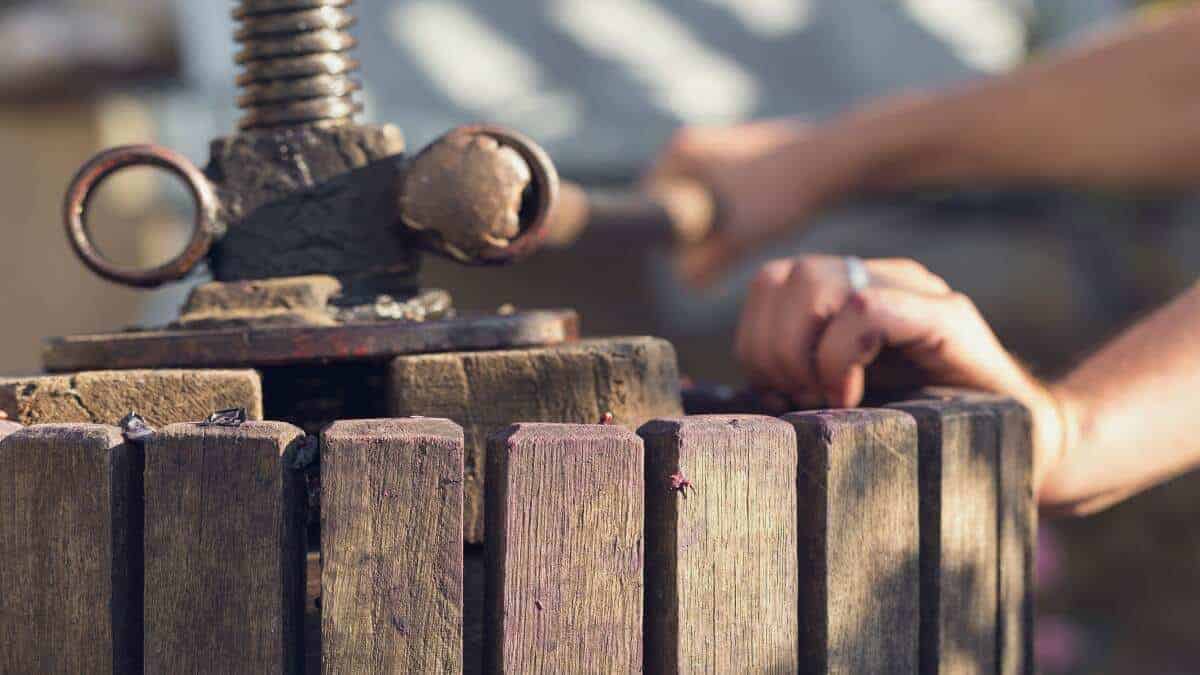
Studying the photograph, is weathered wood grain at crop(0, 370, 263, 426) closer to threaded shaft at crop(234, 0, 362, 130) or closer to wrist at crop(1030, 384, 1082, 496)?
threaded shaft at crop(234, 0, 362, 130)

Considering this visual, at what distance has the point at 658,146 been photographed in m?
5.45

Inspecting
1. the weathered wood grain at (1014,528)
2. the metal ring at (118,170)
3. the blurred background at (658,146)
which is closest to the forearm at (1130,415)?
the weathered wood grain at (1014,528)

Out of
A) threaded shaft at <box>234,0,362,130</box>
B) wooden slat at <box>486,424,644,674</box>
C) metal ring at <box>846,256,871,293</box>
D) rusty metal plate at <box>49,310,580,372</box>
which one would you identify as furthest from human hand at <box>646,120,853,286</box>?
wooden slat at <box>486,424,644,674</box>

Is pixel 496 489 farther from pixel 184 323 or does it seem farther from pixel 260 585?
pixel 184 323

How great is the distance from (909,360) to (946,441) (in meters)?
0.26

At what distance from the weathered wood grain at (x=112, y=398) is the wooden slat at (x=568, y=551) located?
1.15ft

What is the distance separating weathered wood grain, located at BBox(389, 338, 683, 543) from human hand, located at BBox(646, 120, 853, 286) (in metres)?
1.82

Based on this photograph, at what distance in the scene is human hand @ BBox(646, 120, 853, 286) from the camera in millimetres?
3256

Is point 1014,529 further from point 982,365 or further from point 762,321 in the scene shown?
point 762,321

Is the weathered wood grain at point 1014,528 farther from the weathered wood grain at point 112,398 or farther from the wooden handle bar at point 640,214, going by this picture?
the wooden handle bar at point 640,214

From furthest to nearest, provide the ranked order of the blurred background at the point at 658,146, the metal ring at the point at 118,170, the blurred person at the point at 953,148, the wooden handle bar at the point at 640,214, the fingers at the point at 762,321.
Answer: the blurred background at the point at 658,146
the blurred person at the point at 953,148
the wooden handle bar at the point at 640,214
the fingers at the point at 762,321
the metal ring at the point at 118,170

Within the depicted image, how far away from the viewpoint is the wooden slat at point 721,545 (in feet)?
4.21

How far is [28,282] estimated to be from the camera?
5078 mm

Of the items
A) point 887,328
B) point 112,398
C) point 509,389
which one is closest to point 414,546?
point 509,389
